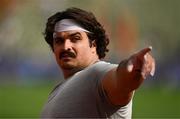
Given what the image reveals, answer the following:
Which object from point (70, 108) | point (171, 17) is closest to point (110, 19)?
point (171, 17)

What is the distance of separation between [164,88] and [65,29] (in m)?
1.32

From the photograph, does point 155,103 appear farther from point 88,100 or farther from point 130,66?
point 130,66

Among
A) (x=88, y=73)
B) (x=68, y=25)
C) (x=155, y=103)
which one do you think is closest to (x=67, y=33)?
(x=68, y=25)

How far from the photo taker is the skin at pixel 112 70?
78cm

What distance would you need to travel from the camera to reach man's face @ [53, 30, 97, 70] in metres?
1.15

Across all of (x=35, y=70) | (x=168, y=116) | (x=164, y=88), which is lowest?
(x=168, y=116)

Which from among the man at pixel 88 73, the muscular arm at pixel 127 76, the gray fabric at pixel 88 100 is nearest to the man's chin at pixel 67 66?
the man at pixel 88 73

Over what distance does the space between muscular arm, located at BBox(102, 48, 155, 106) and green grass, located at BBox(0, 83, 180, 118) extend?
150 cm

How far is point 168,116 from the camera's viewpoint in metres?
2.42

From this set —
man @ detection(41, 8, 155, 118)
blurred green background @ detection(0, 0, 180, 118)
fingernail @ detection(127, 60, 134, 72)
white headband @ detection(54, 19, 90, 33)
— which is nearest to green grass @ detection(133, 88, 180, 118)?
blurred green background @ detection(0, 0, 180, 118)

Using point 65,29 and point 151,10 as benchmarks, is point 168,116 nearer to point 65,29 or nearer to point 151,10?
point 151,10

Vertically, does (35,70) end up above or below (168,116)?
above

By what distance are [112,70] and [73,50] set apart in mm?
293

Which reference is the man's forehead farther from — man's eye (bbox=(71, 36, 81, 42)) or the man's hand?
the man's hand
